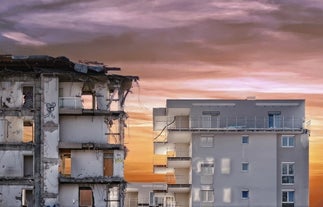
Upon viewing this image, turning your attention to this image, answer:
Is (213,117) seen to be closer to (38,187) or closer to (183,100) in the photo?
(183,100)

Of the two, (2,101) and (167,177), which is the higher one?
(2,101)

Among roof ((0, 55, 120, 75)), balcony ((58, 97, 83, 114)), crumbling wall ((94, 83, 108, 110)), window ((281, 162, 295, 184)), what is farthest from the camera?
window ((281, 162, 295, 184))

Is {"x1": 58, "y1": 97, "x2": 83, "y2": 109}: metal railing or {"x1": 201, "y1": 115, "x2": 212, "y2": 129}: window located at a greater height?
{"x1": 58, "y1": 97, "x2": 83, "y2": 109}: metal railing

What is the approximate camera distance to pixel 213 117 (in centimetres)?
11562

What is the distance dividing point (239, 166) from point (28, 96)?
30.8 m

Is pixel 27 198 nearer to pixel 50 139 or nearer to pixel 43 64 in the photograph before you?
pixel 50 139

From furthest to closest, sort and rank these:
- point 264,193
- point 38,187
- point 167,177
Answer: point 167,177 < point 264,193 < point 38,187

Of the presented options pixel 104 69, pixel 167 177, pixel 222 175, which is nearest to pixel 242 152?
pixel 222 175

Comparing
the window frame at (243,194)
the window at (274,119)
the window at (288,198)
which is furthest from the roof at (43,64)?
the window at (288,198)

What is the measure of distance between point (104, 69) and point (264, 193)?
2879cm

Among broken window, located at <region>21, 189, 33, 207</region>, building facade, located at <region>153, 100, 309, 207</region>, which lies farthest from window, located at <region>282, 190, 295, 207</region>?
broken window, located at <region>21, 189, 33, 207</region>

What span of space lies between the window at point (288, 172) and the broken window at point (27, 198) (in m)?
34.0

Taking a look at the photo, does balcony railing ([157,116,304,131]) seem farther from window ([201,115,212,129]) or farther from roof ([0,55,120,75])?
roof ([0,55,120,75])

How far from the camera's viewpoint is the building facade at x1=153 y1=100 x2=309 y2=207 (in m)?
113
